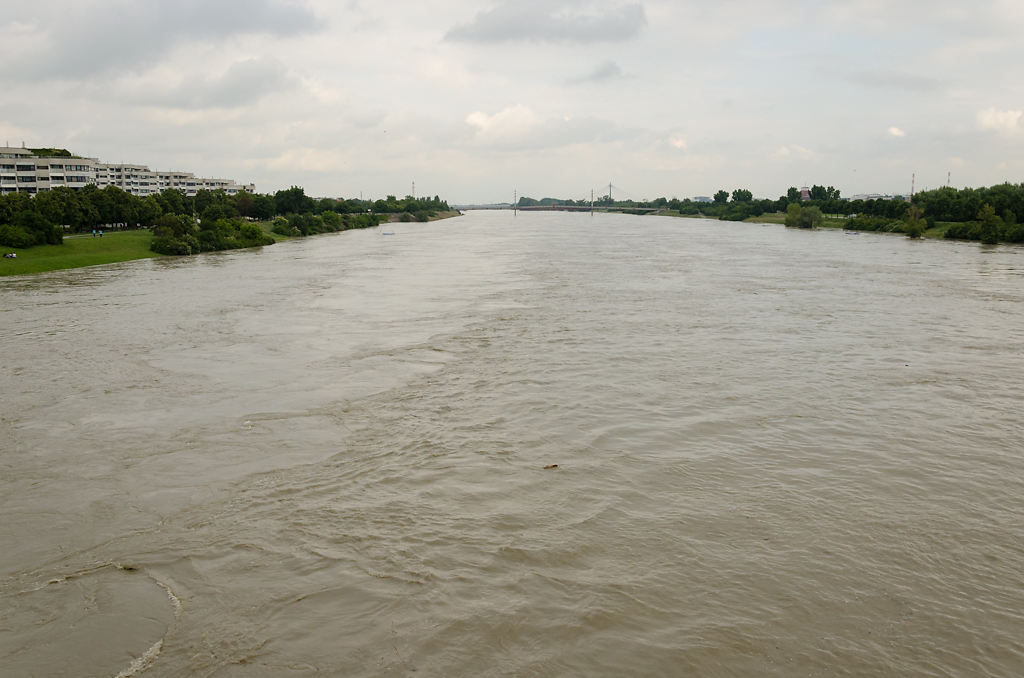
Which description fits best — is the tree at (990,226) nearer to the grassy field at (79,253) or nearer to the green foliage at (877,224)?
the green foliage at (877,224)

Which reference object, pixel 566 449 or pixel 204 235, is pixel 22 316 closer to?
pixel 566 449

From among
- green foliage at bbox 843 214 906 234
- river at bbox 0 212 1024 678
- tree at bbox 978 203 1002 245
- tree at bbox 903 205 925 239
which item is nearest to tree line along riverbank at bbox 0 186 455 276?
river at bbox 0 212 1024 678

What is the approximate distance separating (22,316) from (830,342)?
28370 mm

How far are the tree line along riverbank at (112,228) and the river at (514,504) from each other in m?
33.4

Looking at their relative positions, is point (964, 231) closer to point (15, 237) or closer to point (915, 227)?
point (915, 227)

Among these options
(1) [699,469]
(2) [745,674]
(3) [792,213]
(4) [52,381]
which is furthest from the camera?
(3) [792,213]

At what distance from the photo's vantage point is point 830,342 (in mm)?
19281

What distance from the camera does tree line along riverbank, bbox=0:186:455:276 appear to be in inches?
1829

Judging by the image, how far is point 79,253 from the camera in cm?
4900

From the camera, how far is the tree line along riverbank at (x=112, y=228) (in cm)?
4647

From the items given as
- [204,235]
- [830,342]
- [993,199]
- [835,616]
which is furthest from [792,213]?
[835,616]

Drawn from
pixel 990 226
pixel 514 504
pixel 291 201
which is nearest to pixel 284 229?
pixel 291 201

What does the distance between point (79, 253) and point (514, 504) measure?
51634mm

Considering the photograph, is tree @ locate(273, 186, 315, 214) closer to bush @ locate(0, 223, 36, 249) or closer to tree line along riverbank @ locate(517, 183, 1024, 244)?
bush @ locate(0, 223, 36, 249)
